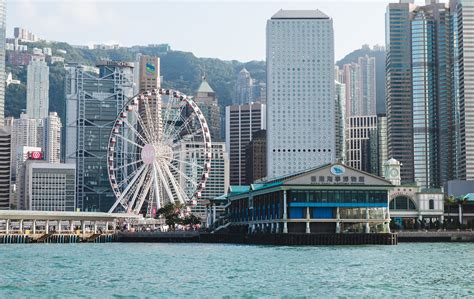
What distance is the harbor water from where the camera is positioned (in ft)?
216

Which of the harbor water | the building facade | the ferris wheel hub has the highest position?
the ferris wheel hub

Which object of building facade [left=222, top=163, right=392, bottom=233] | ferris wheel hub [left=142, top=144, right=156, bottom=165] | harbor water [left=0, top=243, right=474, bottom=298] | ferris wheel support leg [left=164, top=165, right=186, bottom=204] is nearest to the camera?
harbor water [left=0, top=243, right=474, bottom=298]

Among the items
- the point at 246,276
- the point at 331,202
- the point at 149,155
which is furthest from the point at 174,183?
the point at 246,276

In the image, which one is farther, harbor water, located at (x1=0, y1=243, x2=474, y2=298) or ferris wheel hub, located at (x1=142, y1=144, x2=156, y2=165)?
ferris wheel hub, located at (x1=142, y1=144, x2=156, y2=165)

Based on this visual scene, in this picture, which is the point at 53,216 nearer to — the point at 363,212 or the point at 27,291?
the point at 363,212

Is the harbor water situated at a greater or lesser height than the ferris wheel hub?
lesser

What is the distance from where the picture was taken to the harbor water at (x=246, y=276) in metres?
65.7

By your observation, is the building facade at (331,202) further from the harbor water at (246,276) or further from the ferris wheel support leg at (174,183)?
the harbor water at (246,276)

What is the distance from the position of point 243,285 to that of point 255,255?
40101mm

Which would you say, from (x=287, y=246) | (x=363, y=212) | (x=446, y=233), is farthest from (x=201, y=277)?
(x=446, y=233)

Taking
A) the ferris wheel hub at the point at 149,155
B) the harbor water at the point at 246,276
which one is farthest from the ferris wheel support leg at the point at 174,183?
the harbor water at the point at 246,276

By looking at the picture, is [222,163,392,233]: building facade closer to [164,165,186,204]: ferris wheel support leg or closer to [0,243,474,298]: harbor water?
[164,165,186,204]: ferris wheel support leg

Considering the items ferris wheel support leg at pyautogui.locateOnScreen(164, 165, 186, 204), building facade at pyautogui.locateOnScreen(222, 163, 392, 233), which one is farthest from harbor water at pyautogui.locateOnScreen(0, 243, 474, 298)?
ferris wheel support leg at pyautogui.locateOnScreen(164, 165, 186, 204)

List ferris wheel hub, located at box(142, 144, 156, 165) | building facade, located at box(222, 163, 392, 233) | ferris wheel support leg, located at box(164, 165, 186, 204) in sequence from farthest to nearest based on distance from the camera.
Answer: ferris wheel hub, located at box(142, 144, 156, 165) → ferris wheel support leg, located at box(164, 165, 186, 204) → building facade, located at box(222, 163, 392, 233)
